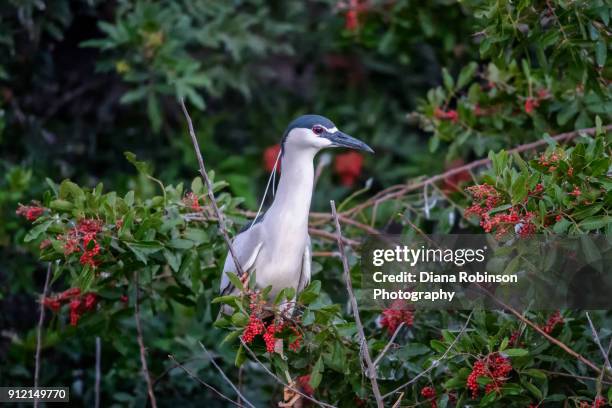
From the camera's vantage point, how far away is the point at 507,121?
3.69 meters

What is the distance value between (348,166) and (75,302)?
2.59 metres

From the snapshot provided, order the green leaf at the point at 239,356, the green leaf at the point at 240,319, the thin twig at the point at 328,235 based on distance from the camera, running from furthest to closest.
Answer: the thin twig at the point at 328,235
the green leaf at the point at 239,356
the green leaf at the point at 240,319

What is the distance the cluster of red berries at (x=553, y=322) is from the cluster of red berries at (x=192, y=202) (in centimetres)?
116

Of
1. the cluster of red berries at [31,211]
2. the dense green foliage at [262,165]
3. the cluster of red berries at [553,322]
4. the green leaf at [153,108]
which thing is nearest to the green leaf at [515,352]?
the dense green foliage at [262,165]

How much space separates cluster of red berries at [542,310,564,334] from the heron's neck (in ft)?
2.59

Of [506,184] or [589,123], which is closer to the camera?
[506,184]

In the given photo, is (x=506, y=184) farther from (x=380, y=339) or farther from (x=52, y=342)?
(x=52, y=342)

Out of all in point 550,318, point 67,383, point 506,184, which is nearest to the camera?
point 506,184

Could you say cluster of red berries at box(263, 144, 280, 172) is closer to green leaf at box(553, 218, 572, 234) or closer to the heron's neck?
the heron's neck

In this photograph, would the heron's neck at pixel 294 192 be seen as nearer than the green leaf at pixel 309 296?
No

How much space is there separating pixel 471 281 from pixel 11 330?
7.78 feet

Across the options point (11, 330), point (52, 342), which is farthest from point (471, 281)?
point (11, 330)

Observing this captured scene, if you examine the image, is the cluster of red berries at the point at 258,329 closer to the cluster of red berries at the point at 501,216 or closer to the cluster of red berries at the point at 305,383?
the cluster of red berries at the point at 305,383

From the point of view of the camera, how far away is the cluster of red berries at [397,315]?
10.2ft
